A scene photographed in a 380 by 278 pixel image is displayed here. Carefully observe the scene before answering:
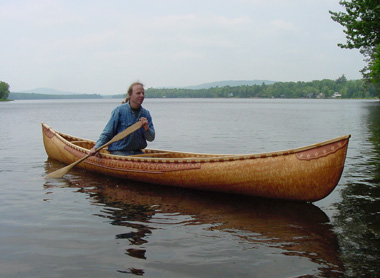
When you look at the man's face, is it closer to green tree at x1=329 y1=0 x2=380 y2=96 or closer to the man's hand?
the man's hand

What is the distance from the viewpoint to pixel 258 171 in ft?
22.0

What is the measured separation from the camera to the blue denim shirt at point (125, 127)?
837cm

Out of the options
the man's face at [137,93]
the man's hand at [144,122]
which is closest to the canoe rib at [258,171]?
the man's hand at [144,122]

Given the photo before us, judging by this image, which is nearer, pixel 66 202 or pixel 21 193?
pixel 66 202

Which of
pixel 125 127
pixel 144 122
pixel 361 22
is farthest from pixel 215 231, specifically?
pixel 361 22

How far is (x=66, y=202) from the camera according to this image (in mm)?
7297

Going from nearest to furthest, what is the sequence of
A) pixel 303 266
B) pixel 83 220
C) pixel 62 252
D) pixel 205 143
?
pixel 303 266 < pixel 62 252 < pixel 83 220 < pixel 205 143

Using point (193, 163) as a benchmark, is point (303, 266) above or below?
below

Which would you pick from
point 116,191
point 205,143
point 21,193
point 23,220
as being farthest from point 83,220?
point 205,143

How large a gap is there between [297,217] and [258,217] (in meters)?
0.62

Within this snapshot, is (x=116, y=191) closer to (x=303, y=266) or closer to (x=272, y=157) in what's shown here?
(x=272, y=157)

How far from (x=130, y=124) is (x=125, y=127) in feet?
0.49

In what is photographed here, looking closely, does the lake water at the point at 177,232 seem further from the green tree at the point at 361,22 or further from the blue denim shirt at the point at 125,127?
the green tree at the point at 361,22

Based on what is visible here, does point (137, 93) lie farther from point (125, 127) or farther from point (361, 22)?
point (361, 22)
